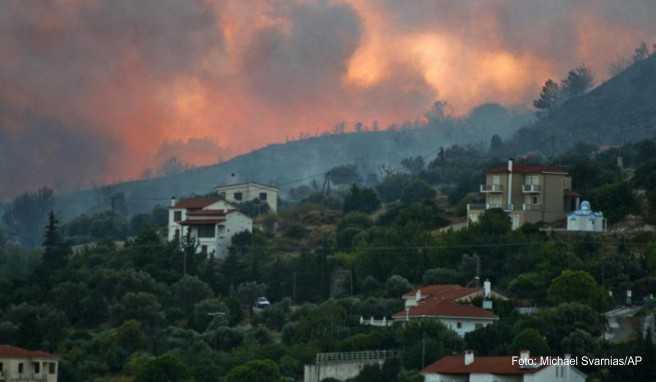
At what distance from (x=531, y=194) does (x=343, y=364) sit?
97.7ft

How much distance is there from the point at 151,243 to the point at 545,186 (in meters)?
23.8

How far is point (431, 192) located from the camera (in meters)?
126

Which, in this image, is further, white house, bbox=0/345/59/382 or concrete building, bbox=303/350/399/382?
white house, bbox=0/345/59/382

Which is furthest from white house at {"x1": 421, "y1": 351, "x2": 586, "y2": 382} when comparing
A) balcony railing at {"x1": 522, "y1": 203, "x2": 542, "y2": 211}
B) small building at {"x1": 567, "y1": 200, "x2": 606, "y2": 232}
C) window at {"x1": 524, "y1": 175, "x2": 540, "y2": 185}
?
window at {"x1": 524, "y1": 175, "x2": 540, "y2": 185}

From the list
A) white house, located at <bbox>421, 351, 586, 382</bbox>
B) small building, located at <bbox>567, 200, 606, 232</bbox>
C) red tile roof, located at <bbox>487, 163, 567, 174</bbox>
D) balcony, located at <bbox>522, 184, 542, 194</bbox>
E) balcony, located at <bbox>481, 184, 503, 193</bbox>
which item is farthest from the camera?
balcony, located at <bbox>481, 184, 503, 193</bbox>

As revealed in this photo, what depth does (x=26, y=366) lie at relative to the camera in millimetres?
75562

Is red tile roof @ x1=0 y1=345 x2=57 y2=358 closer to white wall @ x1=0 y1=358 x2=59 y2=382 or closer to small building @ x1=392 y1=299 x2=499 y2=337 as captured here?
white wall @ x1=0 y1=358 x2=59 y2=382

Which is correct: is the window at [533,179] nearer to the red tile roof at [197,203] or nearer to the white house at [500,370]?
the red tile roof at [197,203]

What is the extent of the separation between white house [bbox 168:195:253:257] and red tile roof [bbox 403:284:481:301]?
22678 millimetres

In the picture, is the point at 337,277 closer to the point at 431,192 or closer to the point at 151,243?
the point at 151,243

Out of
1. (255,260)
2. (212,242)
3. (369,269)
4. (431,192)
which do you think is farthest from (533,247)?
(431,192)

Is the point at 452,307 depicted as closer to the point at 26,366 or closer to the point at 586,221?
→ the point at 586,221

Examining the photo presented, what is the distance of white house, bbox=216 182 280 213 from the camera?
12800 cm

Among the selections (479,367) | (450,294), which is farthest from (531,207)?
(479,367)
